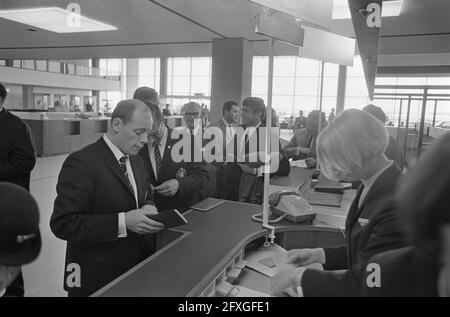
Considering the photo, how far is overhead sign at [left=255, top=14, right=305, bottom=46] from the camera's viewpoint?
1.57 m

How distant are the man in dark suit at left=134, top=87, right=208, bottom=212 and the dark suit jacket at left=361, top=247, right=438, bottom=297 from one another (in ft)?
5.34

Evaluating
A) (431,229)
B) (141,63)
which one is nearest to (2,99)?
(431,229)

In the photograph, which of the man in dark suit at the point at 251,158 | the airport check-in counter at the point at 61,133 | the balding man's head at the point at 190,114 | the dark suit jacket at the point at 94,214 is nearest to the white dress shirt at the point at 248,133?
the man in dark suit at the point at 251,158

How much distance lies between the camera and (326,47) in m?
2.20

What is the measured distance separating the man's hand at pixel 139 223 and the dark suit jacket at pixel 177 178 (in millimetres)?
806

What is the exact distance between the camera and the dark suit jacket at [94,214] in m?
1.64

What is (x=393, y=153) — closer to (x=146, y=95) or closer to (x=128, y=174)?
(x=128, y=174)

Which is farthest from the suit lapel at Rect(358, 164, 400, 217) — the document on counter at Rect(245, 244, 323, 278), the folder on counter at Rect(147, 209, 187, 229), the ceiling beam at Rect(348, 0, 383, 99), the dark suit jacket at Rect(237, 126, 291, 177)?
the dark suit jacket at Rect(237, 126, 291, 177)

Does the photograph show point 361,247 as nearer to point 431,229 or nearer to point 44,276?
point 431,229

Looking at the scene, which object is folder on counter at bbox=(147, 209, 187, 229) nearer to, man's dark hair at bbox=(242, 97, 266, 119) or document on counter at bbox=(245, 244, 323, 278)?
document on counter at bbox=(245, 244, 323, 278)

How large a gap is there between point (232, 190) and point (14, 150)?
1.99 m

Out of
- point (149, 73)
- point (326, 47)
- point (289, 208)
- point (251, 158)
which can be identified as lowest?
point (289, 208)

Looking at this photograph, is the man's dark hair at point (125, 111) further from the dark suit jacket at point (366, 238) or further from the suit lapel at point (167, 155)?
the dark suit jacket at point (366, 238)

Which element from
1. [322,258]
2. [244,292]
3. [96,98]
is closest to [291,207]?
[322,258]
